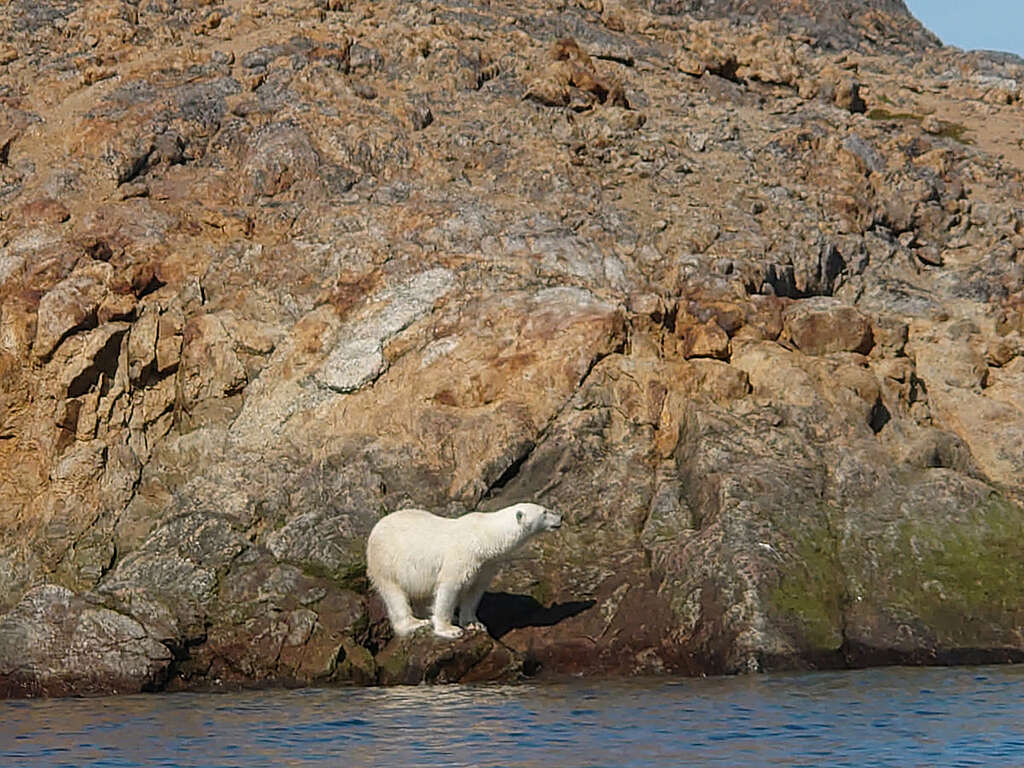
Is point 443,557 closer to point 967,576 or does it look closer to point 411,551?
point 411,551

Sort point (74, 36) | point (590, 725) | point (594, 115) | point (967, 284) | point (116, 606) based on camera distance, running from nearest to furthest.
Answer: point (590, 725) < point (116, 606) < point (967, 284) < point (594, 115) < point (74, 36)

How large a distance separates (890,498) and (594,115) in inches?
527

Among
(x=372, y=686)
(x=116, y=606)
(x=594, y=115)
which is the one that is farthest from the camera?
(x=594, y=115)

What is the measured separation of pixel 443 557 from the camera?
62.6 ft

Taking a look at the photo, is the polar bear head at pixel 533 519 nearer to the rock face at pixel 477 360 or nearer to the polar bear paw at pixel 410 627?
the rock face at pixel 477 360

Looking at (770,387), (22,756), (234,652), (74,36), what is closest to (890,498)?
(770,387)

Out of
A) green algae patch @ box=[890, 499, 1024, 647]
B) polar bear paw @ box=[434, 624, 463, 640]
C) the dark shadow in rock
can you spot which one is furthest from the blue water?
the dark shadow in rock

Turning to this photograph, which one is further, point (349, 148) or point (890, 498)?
point (349, 148)

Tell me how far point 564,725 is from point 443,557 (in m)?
5.05

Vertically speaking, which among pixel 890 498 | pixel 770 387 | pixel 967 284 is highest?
pixel 967 284

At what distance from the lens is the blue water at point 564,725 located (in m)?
12.7

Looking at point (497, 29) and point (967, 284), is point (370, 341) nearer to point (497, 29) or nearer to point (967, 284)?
point (967, 284)

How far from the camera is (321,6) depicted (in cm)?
3506

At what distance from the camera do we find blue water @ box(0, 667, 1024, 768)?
12.7m
